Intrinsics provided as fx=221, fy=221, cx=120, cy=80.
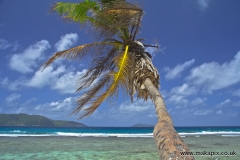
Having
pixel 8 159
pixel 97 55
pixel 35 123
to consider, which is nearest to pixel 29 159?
pixel 8 159

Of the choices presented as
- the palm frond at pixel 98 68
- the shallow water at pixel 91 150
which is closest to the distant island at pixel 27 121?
the shallow water at pixel 91 150

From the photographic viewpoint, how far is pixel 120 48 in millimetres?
7461

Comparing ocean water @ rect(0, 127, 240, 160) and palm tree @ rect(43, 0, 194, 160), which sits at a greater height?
palm tree @ rect(43, 0, 194, 160)

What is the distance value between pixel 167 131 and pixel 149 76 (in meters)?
2.76

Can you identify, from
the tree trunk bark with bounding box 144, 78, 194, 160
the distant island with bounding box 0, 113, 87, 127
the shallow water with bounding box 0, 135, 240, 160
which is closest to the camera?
the tree trunk bark with bounding box 144, 78, 194, 160

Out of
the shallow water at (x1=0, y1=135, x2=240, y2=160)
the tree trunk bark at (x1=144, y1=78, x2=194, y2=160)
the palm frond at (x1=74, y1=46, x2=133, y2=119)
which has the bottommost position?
the shallow water at (x1=0, y1=135, x2=240, y2=160)

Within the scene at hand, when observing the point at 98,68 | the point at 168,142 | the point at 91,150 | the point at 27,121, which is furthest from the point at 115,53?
the point at 27,121

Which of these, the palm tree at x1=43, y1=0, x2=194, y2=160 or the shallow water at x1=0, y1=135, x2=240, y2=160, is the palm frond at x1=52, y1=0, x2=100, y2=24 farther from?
the shallow water at x1=0, y1=135, x2=240, y2=160

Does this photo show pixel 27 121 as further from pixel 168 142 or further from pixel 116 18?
pixel 168 142

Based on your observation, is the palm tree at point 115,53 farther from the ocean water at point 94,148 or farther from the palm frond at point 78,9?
the ocean water at point 94,148

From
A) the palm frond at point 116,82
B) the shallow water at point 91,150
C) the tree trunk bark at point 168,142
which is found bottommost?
the shallow water at point 91,150

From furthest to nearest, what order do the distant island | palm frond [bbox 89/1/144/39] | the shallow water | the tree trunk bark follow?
the distant island < the shallow water < palm frond [bbox 89/1/144/39] < the tree trunk bark

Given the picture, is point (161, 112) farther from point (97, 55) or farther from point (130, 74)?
point (97, 55)

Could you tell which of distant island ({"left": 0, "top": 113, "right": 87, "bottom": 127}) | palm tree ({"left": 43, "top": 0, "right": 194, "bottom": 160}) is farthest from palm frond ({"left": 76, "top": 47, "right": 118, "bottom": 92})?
distant island ({"left": 0, "top": 113, "right": 87, "bottom": 127})
